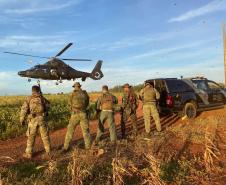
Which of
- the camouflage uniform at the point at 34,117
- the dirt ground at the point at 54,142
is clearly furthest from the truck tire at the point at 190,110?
the camouflage uniform at the point at 34,117

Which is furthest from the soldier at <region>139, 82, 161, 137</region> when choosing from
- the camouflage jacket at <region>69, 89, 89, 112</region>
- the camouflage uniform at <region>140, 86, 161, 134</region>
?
the camouflage jacket at <region>69, 89, 89, 112</region>

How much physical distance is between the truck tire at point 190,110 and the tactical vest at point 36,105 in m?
8.89

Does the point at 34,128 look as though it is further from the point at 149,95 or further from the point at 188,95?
the point at 188,95

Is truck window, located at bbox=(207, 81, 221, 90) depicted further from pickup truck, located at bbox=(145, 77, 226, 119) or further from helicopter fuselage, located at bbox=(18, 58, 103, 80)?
helicopter fuselage, located at bbox=(18, 58, 103, 80)

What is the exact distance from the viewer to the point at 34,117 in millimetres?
11609

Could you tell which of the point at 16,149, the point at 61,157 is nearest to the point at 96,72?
the point at 16,149

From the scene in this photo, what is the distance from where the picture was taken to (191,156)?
11.1 metres

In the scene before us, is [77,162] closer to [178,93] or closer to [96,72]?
[178,93]

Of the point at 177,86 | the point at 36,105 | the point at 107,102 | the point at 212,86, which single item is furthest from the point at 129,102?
the point at 212,86

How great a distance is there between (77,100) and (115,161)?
4.42 m

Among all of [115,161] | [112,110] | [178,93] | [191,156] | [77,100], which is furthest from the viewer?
[178,93]

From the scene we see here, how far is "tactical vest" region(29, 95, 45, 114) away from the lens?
11.5m

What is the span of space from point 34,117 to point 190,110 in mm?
9392

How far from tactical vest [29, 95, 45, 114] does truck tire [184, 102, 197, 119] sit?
350 inches
